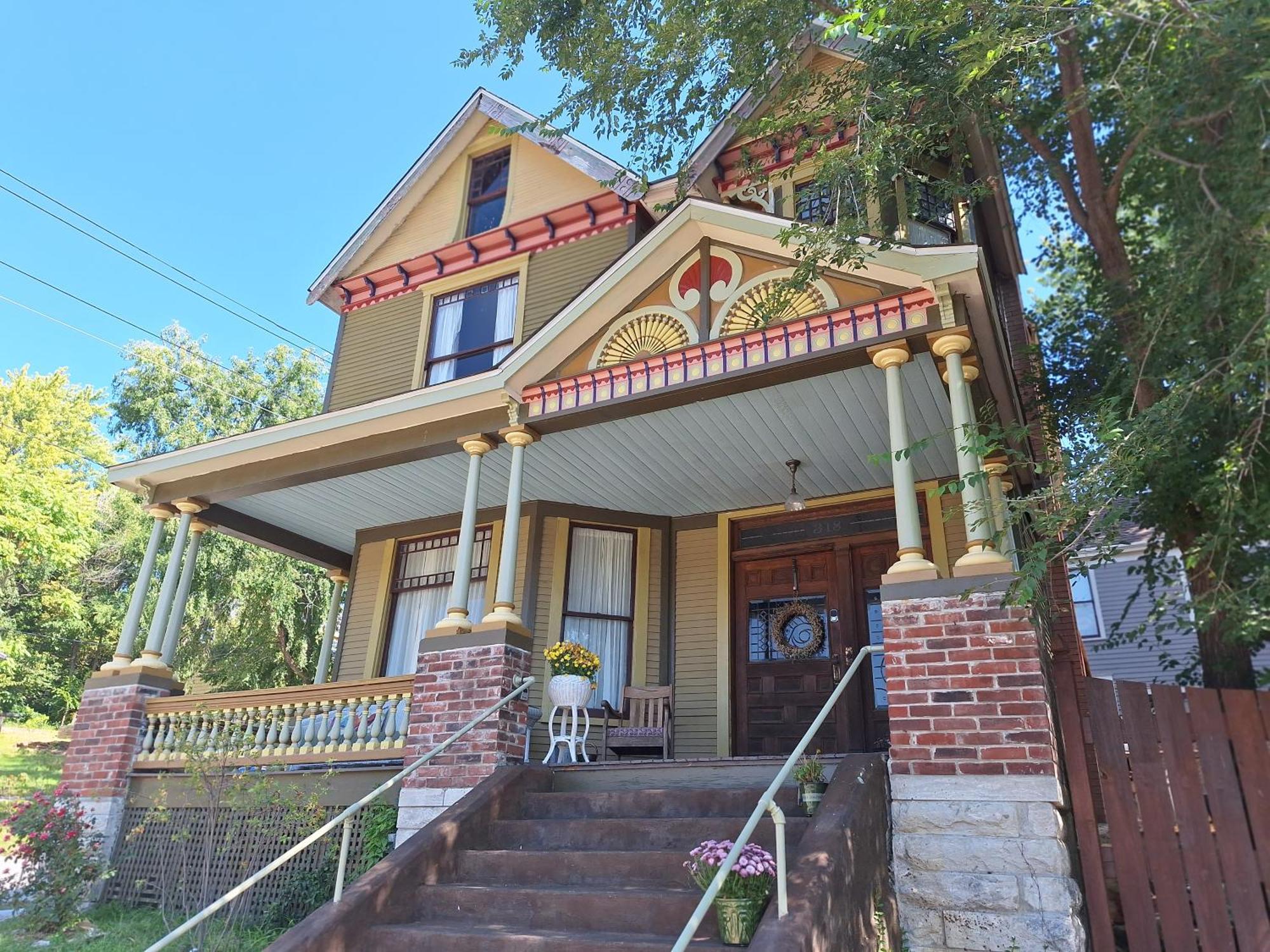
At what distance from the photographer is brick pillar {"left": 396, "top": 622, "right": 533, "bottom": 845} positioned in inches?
241

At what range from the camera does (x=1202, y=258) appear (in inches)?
227

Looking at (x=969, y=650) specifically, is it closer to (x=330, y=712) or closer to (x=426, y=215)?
(x=330, y=712)

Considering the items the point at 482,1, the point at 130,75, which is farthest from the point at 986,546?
the point at 130,75

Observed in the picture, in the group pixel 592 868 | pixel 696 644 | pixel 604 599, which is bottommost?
pixel 592 868

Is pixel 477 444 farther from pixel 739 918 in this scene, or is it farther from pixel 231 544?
pixel 231 544

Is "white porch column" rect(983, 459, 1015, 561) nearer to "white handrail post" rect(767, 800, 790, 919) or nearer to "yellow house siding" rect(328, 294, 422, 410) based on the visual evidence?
"white handrail post" rect(767, 800, 790, 919)

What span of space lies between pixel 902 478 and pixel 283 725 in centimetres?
568

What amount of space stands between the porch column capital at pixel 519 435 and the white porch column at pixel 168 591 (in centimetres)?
397

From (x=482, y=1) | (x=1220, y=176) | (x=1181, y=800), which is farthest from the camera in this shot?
(x=482, y=1)

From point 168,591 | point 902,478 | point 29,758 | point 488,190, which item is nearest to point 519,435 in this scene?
point 902,478

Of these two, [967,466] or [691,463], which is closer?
[967,466]

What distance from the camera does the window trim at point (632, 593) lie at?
28.8 ft

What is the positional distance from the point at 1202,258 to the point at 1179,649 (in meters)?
11.2

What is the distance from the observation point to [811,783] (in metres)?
4.82
